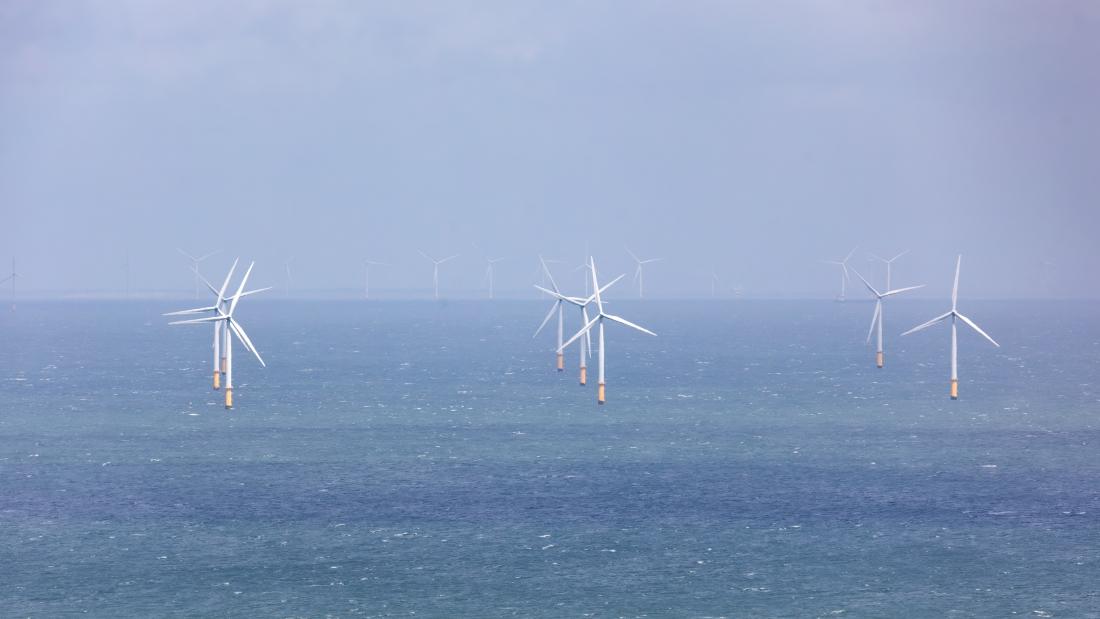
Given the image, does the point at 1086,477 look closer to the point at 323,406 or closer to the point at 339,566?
the point at 339,566

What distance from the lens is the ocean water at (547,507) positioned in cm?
6612

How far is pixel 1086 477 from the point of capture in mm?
99125

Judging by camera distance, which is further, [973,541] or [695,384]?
[695,384]

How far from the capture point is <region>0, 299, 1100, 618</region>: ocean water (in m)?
66.1

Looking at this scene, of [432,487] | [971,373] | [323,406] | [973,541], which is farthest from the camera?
[971,373]

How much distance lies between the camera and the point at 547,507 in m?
86.9

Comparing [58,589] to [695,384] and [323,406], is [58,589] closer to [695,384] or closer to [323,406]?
[323,406]

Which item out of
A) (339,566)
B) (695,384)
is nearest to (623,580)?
(339,566)

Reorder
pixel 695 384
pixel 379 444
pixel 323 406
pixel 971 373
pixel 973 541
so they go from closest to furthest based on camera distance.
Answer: pixel 973 541 < pixel 379 444 < pixel 323 406 < pixel 695 384 < pixel 971 373

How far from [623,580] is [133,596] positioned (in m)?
26.3

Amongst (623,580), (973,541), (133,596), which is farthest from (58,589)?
(973,541)

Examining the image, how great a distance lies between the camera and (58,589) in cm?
6644

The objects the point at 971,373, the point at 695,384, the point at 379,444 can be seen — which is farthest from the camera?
the point at 971,373

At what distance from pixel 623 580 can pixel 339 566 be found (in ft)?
53.9
